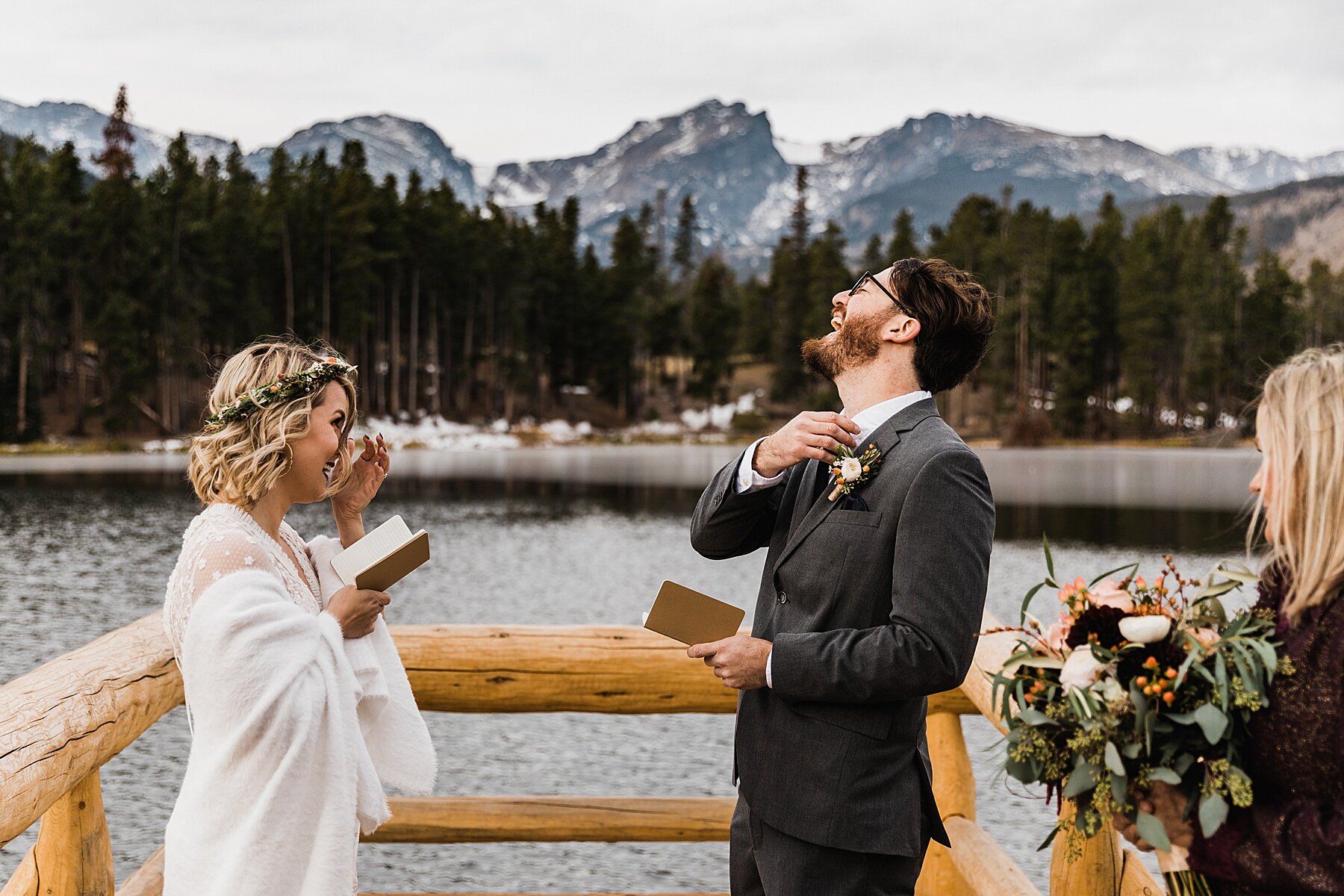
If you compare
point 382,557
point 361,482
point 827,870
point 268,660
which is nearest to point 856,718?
point 827,870

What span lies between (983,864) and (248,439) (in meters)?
2.36

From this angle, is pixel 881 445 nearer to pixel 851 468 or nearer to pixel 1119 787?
pixel 851 468

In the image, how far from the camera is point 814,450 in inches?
97.1

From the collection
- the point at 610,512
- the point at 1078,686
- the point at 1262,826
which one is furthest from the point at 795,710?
the point at 610,512

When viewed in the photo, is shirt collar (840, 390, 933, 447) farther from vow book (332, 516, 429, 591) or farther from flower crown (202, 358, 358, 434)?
flower crown (202, 358, 358, 434)

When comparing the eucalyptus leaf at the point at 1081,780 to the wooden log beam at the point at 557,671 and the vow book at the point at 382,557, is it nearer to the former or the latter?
the vow book at the point at 382,557

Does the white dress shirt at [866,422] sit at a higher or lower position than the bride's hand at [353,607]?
higher

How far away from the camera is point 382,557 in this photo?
104 inches

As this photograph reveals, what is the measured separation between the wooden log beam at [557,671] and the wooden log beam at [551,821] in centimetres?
36

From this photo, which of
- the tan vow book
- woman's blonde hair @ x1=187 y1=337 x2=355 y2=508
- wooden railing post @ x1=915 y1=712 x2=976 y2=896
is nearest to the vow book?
woman's blonde hair @ x1=187 y1=337 x2=355 y2=508

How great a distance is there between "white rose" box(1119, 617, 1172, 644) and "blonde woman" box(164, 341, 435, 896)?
166 cm

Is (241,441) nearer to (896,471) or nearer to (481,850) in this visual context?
(896,471)

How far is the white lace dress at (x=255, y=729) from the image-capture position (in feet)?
7.94

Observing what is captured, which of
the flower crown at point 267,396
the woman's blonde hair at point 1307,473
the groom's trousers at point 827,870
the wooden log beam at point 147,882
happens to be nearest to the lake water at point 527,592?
the groom's trousers at point 827,870
